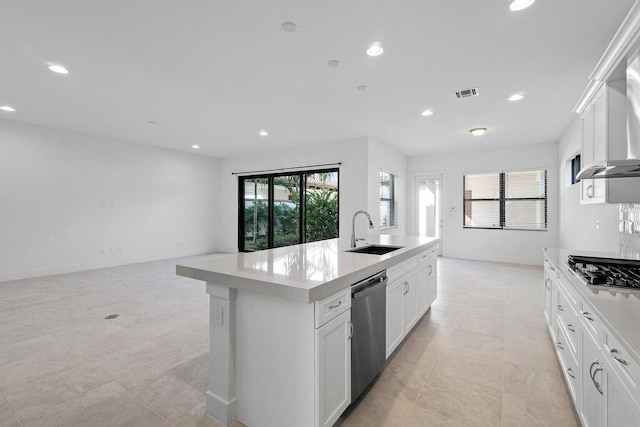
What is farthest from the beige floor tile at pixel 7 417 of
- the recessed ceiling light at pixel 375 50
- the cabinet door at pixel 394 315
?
the recessed ceiling light at pixel 375 50

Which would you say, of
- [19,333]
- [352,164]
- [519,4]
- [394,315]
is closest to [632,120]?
[519,4]

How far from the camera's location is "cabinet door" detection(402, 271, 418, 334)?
8.35ft

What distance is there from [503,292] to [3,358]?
5627mm

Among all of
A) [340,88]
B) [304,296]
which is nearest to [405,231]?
[340,88]

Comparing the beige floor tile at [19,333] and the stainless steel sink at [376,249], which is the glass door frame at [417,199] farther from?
the beige floor tile at [19,333]

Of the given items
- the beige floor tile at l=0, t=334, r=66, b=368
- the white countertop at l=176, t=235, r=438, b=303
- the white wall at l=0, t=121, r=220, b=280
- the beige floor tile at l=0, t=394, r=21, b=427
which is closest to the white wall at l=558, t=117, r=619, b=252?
the white countertop at l=176, t=235, r=438, b=303

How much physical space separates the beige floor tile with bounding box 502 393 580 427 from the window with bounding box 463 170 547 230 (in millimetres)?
5755

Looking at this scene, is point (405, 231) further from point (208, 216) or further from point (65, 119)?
point (65, 119)

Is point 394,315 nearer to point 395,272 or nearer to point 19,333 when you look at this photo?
point 395,272

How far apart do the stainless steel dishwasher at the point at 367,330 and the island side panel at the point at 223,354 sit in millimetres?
684

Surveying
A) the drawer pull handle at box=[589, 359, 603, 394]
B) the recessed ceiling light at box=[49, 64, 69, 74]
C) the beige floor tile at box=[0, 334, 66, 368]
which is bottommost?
the beige floor tile at box=[0, 334, 66, 368]

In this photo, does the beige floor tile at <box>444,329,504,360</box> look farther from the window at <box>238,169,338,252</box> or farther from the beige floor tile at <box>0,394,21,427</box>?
the window at <box>238,169,338,252</box>

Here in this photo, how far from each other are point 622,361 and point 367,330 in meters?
1.14

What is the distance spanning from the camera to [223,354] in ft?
5.49
